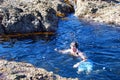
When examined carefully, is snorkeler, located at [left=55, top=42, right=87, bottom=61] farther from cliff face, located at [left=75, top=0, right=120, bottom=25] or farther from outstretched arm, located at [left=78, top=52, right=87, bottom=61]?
cliff face, located at [left=75, top=0, right=120, bottom=25]

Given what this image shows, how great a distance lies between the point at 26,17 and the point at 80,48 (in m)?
5.32

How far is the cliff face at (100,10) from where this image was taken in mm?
22831

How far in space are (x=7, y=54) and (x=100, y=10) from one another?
10.8 metres

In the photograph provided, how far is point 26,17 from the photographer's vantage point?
68.7ft

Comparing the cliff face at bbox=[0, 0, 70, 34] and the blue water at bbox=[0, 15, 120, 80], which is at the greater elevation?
the cliff face at bbox=[0, 0, 70, 34]

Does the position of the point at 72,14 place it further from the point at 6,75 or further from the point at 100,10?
the point at 6,75

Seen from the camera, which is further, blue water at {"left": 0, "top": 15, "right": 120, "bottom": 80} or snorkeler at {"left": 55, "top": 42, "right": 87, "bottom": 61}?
snorkeler at {"left": 55, "top": 42, "right": 87, "bottom": 61}

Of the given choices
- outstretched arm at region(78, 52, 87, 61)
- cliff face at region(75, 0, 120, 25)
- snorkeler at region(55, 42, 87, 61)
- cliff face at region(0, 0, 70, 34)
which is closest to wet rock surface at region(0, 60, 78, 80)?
outstretched arm at region(78, 52, 87, 61)

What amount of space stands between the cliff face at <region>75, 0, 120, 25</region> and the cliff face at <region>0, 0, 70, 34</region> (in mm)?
3592

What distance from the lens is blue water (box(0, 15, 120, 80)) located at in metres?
13.6

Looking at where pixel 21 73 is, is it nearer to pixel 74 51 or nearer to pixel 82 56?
pixel 82 56

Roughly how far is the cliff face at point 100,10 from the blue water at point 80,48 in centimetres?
107

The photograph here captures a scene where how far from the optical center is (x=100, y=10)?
24578 mm

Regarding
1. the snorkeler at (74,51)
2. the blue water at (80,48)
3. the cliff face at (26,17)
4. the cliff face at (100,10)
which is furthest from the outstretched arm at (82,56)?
the cliff face at (100,10)
